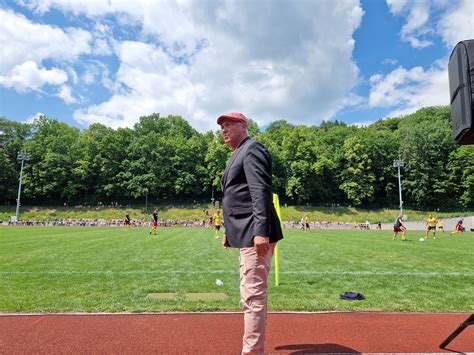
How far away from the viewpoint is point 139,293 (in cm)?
674

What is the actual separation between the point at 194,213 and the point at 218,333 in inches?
2378

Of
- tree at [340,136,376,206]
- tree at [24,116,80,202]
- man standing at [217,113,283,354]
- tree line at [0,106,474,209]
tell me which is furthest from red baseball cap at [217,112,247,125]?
tree at [24,116,80,202]

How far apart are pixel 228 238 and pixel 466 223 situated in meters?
64.0

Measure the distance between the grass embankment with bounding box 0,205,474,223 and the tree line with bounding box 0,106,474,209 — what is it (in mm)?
3897

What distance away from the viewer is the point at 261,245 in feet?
10.2

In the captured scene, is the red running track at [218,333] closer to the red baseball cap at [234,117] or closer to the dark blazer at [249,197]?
the dark blazer at [249,197]

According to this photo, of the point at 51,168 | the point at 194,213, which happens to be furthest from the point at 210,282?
the point at 51,168

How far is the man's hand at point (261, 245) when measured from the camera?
122 inches

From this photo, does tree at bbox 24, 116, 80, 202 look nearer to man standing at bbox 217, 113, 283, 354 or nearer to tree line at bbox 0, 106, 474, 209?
tree line at bbox 0, 106, 474, 209

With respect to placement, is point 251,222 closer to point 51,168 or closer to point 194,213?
point 194,213

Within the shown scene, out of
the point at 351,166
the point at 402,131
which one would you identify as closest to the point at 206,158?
the point at 351,166

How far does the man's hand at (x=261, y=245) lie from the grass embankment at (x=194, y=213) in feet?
189

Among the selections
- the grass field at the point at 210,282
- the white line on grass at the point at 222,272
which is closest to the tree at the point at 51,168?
the grass field at the point at 210,282

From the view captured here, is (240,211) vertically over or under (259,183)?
under
